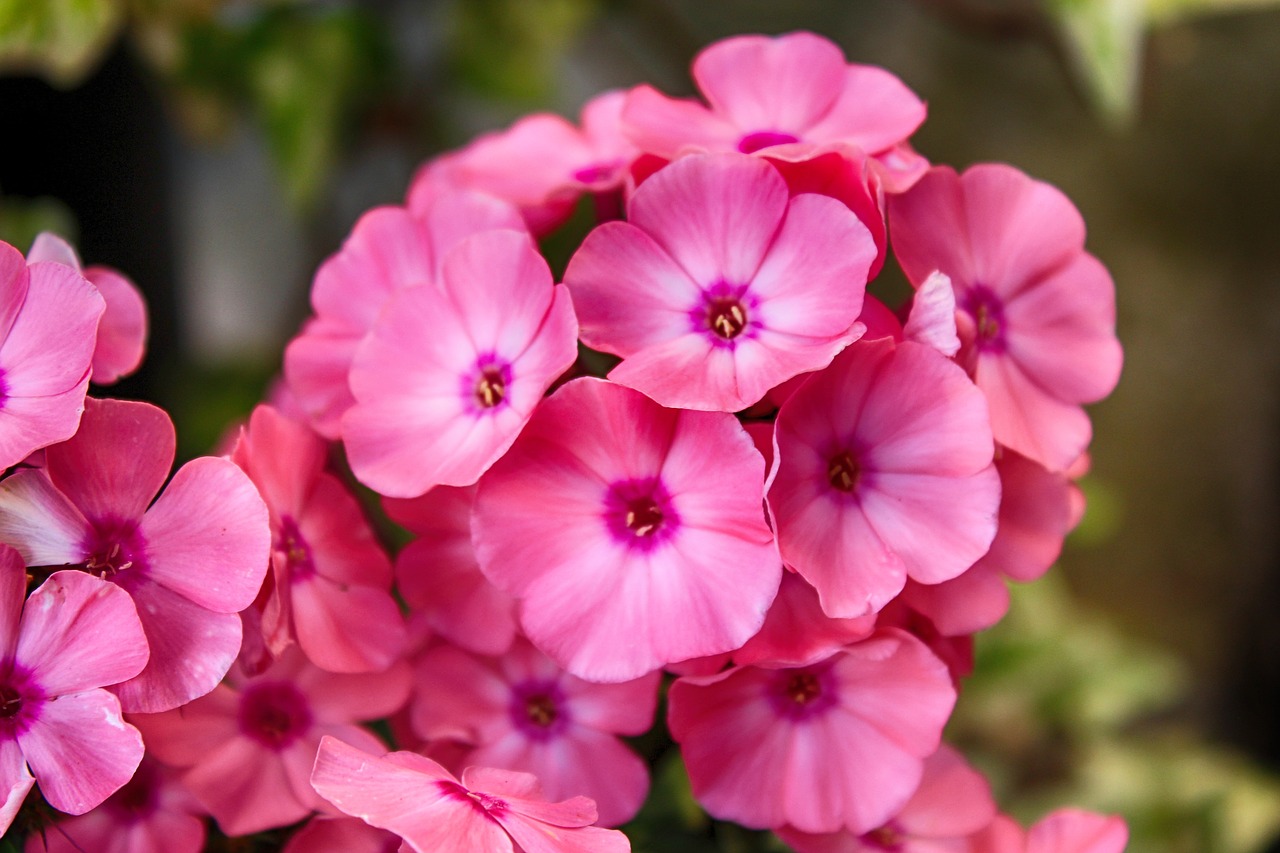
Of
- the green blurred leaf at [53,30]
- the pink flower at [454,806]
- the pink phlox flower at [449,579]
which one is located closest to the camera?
the pink flower at [454,806]

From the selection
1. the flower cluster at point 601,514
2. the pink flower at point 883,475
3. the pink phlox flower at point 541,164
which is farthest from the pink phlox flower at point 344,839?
the pink phlox flower at point 541,164

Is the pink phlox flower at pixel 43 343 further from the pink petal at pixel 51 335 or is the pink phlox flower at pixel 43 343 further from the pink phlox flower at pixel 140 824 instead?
the pink phlox flower at pixel 140 824

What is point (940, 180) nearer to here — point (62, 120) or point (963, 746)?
point (963, 746)

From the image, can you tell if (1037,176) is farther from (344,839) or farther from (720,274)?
(344,839)

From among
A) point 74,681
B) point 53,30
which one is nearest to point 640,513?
point 74,681

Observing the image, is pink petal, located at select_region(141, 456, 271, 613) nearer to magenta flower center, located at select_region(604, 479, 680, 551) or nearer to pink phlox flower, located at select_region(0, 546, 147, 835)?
pink phlox flower, located at select_region(0, 546, 147, 835)

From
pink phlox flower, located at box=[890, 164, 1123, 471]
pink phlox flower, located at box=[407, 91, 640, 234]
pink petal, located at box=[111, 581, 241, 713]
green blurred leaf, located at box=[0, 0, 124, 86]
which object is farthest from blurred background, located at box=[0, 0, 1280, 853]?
pink petal, located at box=[111, 581, 241, 713]

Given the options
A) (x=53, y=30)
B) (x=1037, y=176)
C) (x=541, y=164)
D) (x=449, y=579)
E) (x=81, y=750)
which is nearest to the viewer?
(x=81, y=750)
